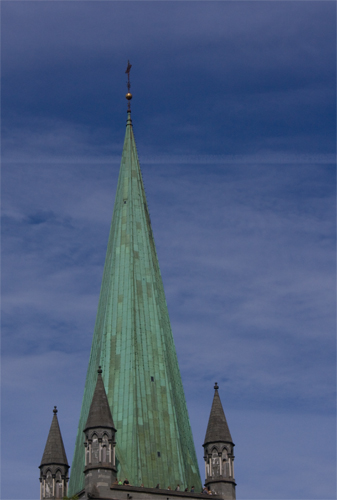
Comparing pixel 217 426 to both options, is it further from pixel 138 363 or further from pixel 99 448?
pixel 99 448

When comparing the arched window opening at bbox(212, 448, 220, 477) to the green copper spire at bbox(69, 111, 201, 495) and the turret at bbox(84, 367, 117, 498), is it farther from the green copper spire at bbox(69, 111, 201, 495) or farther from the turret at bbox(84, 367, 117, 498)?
the turret at bbox(84, 367, 117, 498)

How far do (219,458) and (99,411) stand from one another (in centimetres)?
662

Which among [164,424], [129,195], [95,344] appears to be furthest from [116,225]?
[164,424]

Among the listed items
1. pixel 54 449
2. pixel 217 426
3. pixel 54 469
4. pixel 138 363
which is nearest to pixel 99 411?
pixel 54 449

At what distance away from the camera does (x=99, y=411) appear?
59469mm

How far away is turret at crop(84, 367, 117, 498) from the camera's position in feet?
189

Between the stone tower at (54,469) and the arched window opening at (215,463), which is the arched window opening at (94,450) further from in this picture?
the arched window opening at (215,463)

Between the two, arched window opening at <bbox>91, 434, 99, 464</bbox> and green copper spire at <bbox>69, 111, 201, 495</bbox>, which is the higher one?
green copper spire at <bbox>69, 111, 201, 495</bbox>

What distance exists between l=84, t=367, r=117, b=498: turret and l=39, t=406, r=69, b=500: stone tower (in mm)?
2421

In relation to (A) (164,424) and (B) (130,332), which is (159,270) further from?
(A) (164,424)

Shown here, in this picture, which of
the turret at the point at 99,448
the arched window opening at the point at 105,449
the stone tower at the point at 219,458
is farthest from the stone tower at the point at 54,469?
the stone tower at the point at 219,458

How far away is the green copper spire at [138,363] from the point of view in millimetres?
60219

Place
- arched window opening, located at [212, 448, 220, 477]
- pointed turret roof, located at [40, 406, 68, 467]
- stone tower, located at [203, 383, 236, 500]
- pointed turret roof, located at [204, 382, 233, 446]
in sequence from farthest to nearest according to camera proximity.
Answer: pointed turret roof, located at [204, 382, 233, 446] → arched window opening, located at [212, 448, 220, 477] → pointed turret roof, located at [40, 406, 68, 467] → stone tower, located at [203, 383, 236, 500]

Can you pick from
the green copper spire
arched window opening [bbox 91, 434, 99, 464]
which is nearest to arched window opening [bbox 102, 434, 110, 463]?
arched window opening [bbox 91, 434, 99, 464]
